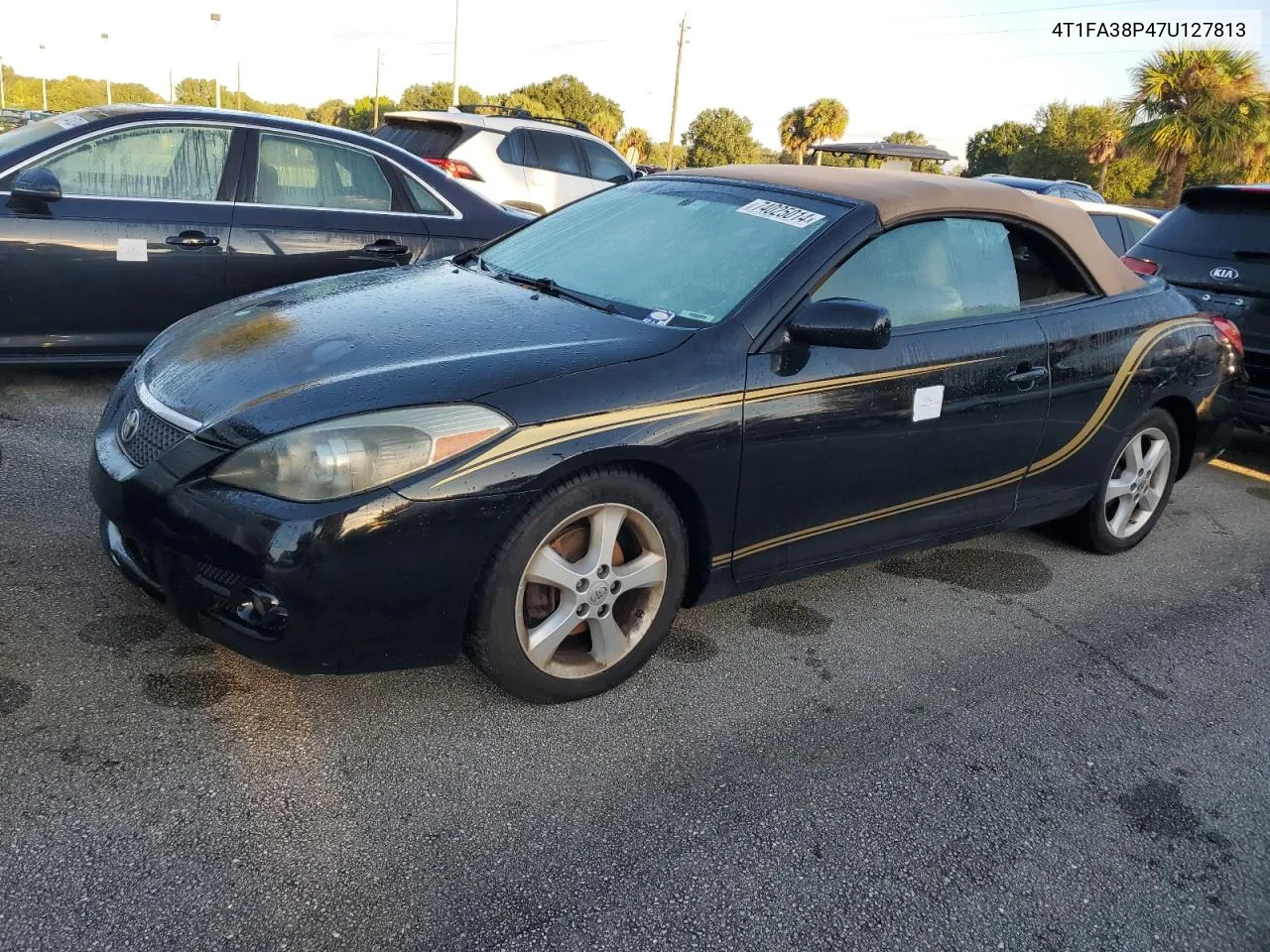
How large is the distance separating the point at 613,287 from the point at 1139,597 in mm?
2512

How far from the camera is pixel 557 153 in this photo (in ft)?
35.0

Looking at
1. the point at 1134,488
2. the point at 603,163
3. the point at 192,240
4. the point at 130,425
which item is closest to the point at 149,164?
the point at 192,240

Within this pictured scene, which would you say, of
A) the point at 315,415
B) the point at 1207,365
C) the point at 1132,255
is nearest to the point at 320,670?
the point at 315,415

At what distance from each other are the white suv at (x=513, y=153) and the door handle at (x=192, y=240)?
4.34m

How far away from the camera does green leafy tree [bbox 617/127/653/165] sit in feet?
174

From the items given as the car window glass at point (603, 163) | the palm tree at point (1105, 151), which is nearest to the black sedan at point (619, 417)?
the car window glass at point (603, 163)

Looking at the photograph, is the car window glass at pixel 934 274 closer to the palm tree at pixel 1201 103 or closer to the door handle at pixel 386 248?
the door handle at pixel 386 248

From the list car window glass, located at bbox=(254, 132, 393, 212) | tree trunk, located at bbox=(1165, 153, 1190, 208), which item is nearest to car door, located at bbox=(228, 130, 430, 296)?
car window glass, located at bbox=(254, 132, 393, 212)

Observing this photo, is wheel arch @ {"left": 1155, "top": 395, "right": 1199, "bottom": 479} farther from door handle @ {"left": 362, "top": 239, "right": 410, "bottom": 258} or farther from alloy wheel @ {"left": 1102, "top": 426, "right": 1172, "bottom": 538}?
door handle @ {"left": 362, "top": 239, "right": 410, "bottom": 258}

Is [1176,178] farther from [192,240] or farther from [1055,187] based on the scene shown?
[192,240]

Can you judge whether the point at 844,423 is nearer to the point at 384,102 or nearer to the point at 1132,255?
the point at 1132,255

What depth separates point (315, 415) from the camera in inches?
101

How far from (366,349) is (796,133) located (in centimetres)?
4832

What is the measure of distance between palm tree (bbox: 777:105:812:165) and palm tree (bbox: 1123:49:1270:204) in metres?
22.2
